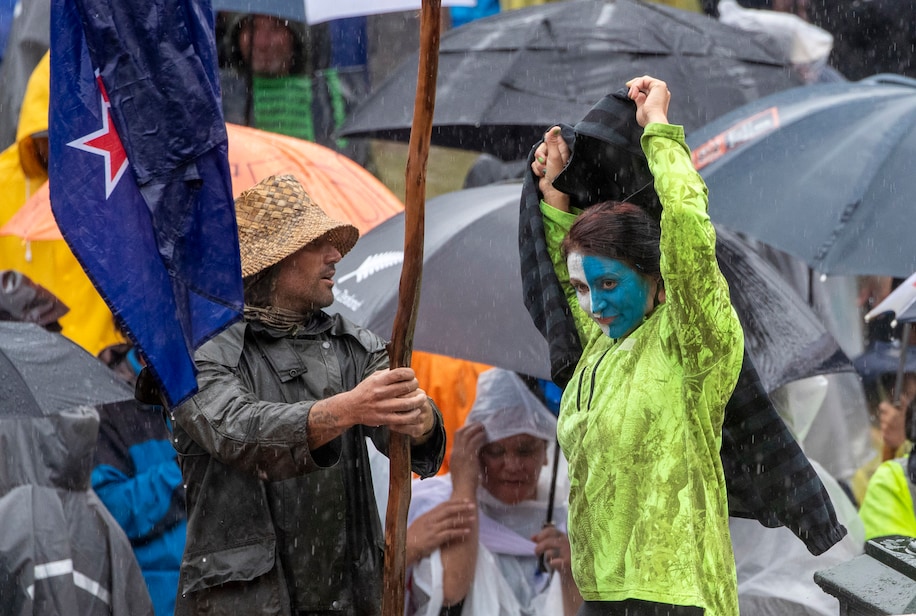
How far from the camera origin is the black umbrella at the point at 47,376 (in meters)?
4.88

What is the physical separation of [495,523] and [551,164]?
2.22 m

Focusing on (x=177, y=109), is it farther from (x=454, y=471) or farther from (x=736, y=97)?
(x=736, y=97)

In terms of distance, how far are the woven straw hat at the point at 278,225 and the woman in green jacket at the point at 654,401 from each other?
90cm

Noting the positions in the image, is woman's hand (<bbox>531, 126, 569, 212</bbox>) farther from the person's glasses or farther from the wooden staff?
the person's glasses

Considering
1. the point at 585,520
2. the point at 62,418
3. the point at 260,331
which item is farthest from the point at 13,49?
the point at 585,520

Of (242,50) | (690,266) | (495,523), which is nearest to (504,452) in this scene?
(495,523)

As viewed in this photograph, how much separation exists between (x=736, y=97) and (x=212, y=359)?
4702 millimetres

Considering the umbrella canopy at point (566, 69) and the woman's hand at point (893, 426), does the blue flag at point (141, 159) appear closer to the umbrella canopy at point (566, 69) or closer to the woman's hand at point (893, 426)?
the umbrella canopy at point (566, 69)

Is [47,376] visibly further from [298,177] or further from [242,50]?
[242,50]

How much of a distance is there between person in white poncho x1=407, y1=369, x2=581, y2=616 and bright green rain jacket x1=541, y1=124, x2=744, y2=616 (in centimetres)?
196

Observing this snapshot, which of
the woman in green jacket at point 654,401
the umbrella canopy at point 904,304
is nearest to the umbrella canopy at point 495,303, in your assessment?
the umbrella canopy at point 904,304

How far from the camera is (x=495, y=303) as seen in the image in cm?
522

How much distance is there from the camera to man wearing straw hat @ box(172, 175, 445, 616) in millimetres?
3701

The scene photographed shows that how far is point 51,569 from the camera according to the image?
520 centimetres
